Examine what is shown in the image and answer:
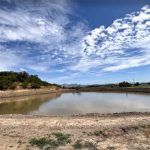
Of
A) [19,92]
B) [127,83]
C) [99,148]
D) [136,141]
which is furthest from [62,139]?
[127,83]

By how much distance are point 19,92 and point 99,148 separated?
2527 inches

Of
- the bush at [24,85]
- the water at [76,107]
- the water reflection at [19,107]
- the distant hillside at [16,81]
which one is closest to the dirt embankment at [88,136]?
the water at [76,107]

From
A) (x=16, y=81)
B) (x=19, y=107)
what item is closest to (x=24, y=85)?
(x=16, y=81)

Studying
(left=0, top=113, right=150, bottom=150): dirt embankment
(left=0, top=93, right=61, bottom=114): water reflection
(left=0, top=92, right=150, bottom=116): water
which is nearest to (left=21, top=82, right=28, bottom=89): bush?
(left=0, top=93, right=61, bottom=114): water reflection

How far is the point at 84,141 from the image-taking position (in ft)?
33.2

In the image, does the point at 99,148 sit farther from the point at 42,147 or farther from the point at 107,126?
the point at 107,126

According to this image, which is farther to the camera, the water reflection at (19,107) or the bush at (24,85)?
the bush at (24,85)

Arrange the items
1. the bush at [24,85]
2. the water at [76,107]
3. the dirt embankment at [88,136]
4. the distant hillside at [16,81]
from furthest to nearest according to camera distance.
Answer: the bush at [24,85]
the distant hillside at [16,81]
the water at [76,107]
the dirt embankment at [88,136]

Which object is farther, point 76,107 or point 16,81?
point 16,81

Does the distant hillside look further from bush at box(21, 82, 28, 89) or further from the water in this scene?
the water

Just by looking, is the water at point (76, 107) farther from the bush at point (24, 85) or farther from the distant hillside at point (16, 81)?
the bush at point (24, 85)

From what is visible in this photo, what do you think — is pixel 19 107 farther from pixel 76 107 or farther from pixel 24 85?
pixel 24 85

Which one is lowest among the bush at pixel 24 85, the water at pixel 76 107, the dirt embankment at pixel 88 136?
the dirt embankment at pixel 88 136

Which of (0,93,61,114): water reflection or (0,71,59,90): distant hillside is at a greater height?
(0,71,59,90): distant hillside
